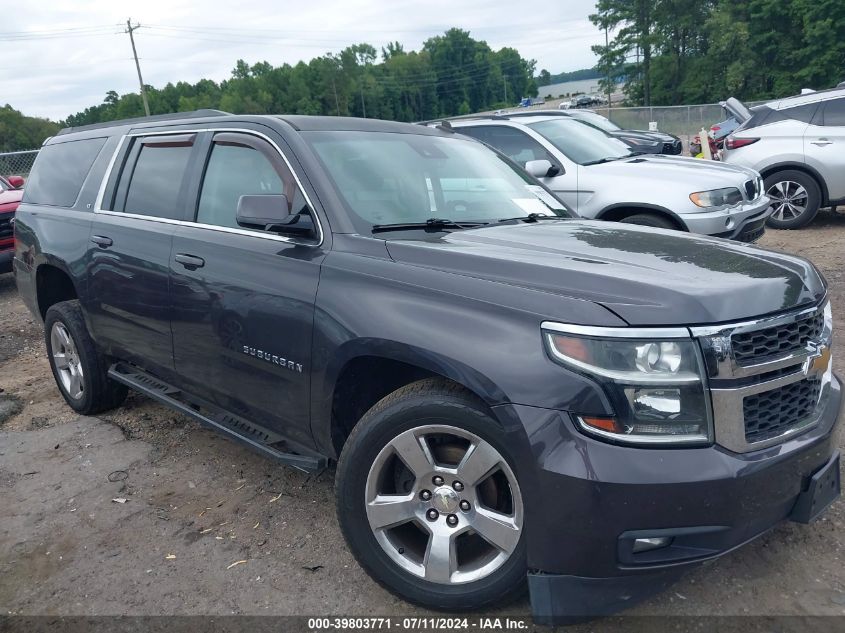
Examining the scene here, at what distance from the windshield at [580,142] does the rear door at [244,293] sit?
4.91 m

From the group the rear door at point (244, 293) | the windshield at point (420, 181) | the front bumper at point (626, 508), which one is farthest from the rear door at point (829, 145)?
the rear door at point (244, 293)

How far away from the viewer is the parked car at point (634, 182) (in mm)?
6832

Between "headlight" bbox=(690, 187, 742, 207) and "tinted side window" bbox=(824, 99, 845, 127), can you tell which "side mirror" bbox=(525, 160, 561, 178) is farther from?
"tinted side window" bbox=(824, 99, 845, 127)

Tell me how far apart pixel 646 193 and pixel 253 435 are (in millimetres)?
4926

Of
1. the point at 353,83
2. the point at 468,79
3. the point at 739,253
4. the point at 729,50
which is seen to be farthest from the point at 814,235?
the point at 468,79

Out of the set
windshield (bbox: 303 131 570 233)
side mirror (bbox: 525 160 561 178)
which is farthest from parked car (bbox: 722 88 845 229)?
windshield (bbox: 303 131 570 233)

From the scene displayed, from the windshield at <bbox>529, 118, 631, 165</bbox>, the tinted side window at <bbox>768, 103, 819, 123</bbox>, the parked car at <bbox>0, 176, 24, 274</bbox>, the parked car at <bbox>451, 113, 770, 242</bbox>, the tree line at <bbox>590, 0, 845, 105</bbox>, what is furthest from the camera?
the tree line at <bbox>590, 0, 845, 105</bbox>

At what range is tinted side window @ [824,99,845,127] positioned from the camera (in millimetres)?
9664

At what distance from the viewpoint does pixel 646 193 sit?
6.95 meters

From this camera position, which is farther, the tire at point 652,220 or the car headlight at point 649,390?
the tire at point 652,220

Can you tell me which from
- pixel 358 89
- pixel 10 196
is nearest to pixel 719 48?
pixel 10 196

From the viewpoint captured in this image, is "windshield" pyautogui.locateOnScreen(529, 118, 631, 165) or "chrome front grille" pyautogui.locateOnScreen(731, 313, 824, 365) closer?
"chrome front grille" pyautogui.locateOnScreen(731, 313, 824, 365)

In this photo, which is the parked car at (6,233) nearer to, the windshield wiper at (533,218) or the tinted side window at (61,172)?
the tinted side window at (61,172)

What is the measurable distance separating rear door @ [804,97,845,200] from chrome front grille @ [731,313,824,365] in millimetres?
8156
